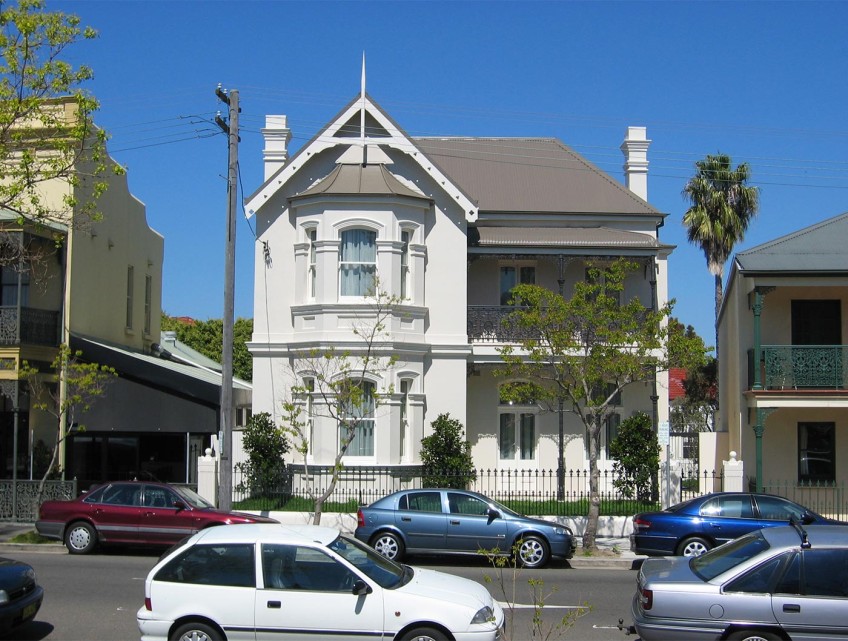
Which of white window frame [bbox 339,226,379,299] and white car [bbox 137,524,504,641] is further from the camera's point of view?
white window frame [bbox 339,226,379,299]

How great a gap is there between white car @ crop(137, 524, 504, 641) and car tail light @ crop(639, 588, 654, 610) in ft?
4.86

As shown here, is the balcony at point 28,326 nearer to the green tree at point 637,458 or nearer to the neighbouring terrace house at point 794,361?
the green tree at point 637,458

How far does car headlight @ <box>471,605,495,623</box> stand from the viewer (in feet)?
29.5

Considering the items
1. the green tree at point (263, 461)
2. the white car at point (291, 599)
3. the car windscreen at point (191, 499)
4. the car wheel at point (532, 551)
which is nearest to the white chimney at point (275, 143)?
the green tree at point (263, 461)

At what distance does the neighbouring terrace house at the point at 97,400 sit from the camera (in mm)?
23469

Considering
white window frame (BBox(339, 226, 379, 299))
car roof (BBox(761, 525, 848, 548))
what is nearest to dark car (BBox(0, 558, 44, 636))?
car roof (BBox(761, 525, 848, 548))

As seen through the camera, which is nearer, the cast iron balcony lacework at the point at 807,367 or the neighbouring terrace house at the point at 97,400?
the cast iron balcony lacework at the point at 807,367

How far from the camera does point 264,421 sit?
23188 millimetres

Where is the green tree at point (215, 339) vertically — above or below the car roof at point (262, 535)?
above

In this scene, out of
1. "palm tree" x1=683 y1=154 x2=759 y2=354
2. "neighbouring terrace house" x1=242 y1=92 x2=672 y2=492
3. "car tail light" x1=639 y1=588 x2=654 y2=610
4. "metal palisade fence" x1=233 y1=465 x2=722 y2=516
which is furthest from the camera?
"palm tree" x1=683 y1=154 x2=759 y2=354

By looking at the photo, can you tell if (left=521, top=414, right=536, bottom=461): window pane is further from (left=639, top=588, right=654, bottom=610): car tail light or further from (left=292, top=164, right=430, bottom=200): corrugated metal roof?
(left=639, top=588, right=654, bottom=610): car tail light

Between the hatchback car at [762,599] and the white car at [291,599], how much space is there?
1.65 meters

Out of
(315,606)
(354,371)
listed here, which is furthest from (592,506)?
(315,606)

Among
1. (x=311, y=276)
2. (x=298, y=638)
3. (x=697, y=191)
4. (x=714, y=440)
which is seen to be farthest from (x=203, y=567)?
(x=697, y=191)
